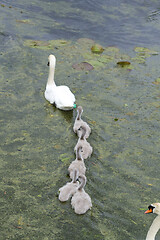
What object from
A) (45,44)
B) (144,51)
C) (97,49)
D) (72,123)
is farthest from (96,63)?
(72,123)

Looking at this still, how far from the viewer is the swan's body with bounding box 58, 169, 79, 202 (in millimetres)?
5039

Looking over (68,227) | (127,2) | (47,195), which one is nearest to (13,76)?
(47,195)

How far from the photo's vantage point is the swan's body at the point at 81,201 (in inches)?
191

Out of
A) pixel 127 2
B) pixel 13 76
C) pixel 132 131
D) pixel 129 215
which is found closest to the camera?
pixel 129 215

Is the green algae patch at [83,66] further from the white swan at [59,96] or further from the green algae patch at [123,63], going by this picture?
the white swan at [59,96]

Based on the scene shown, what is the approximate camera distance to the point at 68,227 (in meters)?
4.65

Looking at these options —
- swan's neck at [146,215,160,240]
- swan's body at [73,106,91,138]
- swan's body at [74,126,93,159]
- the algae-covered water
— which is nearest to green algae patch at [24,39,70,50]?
the algae-covered water

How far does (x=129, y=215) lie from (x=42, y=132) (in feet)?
8.55

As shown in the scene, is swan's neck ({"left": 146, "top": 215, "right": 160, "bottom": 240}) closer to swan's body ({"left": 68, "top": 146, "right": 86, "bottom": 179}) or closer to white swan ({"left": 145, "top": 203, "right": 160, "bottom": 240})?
white swan ({"left": 145, "top": 203, "right": 160, "bottom": 240})

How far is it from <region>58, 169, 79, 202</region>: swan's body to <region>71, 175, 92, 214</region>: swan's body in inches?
4.8

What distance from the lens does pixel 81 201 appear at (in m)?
4.86

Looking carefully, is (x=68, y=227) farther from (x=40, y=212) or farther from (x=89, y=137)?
(x=89, y=137)

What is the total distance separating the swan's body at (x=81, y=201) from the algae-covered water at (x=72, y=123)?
0.35 ft

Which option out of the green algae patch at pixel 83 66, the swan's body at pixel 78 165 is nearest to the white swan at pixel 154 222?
the swan's body at pixel 78 165
